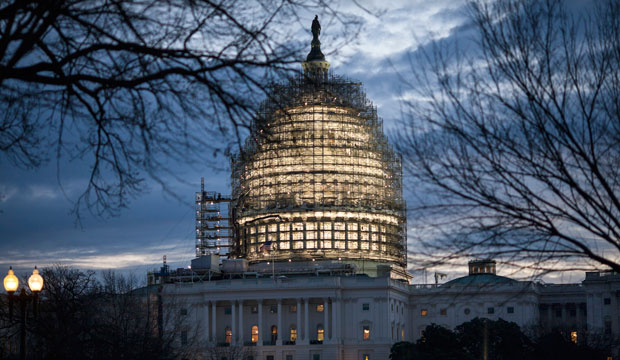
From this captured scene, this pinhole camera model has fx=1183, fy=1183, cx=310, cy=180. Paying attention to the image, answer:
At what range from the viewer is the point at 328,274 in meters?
164

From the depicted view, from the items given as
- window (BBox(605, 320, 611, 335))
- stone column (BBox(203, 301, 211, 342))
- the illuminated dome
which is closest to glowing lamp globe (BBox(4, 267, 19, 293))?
stone column (BBox(203, 301, 211, 342))

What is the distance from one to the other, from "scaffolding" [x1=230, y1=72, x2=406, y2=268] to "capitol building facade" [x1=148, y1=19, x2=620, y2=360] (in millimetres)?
190

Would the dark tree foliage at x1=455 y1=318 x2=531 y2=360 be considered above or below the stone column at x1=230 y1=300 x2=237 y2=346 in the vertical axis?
below

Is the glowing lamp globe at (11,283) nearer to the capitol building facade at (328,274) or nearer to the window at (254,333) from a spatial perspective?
the capitol building facade at (328,274)

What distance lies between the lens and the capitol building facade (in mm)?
155500

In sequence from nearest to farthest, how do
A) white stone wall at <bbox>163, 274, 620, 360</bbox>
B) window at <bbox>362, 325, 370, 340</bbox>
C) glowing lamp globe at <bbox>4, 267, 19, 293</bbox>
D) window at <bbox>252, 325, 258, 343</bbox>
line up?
1. glowing lamp globe at <bbox>4, 267, 19, 293</bbox>
2. white stone wall at <bbox>163, 274, 620, 360</bbox>
3. window at <bbox>362, 325, 370, 340</bbox>
4. window at <bbox>252, 325, 258, 343</bbox>

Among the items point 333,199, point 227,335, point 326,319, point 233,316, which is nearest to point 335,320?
point 326,319

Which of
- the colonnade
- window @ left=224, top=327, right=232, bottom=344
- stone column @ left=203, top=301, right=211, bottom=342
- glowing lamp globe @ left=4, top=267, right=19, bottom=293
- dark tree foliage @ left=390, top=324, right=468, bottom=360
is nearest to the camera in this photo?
glowing lamp globe @ left=4, top=267, right=19, bottom=293

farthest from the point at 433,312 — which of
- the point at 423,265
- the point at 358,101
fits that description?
the point at 423,265

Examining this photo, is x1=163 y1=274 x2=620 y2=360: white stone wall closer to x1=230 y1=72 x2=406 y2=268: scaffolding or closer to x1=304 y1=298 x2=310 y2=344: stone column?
x1=304 y1=298 x2=310 y2=344: stone column

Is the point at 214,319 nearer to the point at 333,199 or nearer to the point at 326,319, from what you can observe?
the point at 326,319

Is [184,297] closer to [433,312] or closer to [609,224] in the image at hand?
[433,312]

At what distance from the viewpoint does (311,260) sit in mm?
168250

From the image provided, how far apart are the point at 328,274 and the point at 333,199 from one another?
522 inches
